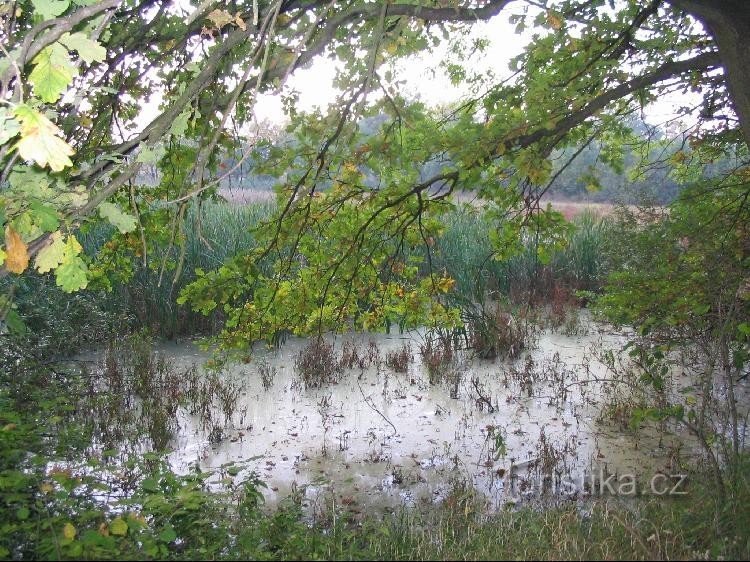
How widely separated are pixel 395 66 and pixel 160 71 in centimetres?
168

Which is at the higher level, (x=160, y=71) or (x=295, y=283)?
(x=160, y=71)

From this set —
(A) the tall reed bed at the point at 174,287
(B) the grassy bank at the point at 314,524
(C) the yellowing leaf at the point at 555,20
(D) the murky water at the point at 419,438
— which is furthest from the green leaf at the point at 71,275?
(A) the tall reed bed at the point at 174,287

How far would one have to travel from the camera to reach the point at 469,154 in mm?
2898

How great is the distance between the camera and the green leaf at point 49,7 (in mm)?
1452

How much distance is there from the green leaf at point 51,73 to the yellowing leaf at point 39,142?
0.88 feet

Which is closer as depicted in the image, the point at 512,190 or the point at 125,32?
the point at 125,32

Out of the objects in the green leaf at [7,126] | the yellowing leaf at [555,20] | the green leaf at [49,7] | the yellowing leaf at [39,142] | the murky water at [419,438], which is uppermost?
the yellowing leaf at [555,20]

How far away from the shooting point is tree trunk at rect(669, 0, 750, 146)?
2533 millimetres

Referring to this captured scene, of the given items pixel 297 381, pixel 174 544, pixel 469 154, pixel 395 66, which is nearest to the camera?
pixel 174 544

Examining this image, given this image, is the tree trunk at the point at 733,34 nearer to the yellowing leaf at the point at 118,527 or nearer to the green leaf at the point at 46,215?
the green leaf at the point at 46,215

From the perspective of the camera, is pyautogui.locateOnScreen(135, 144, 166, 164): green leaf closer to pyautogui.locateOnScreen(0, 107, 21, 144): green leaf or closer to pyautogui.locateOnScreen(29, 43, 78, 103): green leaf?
pyautogui.locateOnScreen(29, 43, 78, 103): green leaf

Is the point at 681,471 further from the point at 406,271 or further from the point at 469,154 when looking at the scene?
the point at 469,154

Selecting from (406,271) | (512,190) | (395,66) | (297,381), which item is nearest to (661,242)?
(512,190)

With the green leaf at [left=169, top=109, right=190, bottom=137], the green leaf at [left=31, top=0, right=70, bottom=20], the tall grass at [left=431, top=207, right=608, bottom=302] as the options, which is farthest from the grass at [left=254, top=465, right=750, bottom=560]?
the tall grass at [left=431, top=207, right=608, bottom=302]
